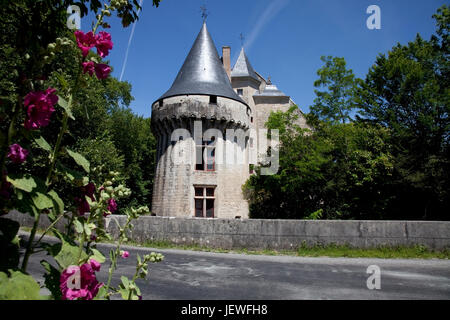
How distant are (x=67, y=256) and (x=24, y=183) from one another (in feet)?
1.06

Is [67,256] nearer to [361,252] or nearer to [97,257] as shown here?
[97,257]

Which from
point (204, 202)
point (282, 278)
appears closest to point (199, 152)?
point (204, 202)

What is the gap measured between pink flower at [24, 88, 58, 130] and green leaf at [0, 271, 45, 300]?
483 millimetres

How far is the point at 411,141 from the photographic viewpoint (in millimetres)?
16750

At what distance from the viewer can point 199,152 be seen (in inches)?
764

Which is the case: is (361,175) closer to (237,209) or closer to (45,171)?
(237,209)

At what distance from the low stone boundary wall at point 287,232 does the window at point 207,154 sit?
7337mm

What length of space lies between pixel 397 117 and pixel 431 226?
13.9 meters

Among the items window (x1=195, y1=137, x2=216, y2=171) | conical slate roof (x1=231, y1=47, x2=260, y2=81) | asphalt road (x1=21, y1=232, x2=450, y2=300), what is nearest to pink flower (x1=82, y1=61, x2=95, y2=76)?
asphalt road (x1=21, y1=232, x2=450, y2=300)

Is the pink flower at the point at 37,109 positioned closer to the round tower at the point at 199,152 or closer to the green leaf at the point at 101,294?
the green leaf at the point at 101,294

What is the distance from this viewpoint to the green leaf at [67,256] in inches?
42.1

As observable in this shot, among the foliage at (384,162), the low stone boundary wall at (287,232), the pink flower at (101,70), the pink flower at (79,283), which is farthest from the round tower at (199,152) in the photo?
the pink flower at (79,283)

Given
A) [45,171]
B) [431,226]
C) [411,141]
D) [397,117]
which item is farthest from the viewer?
[397,117]
